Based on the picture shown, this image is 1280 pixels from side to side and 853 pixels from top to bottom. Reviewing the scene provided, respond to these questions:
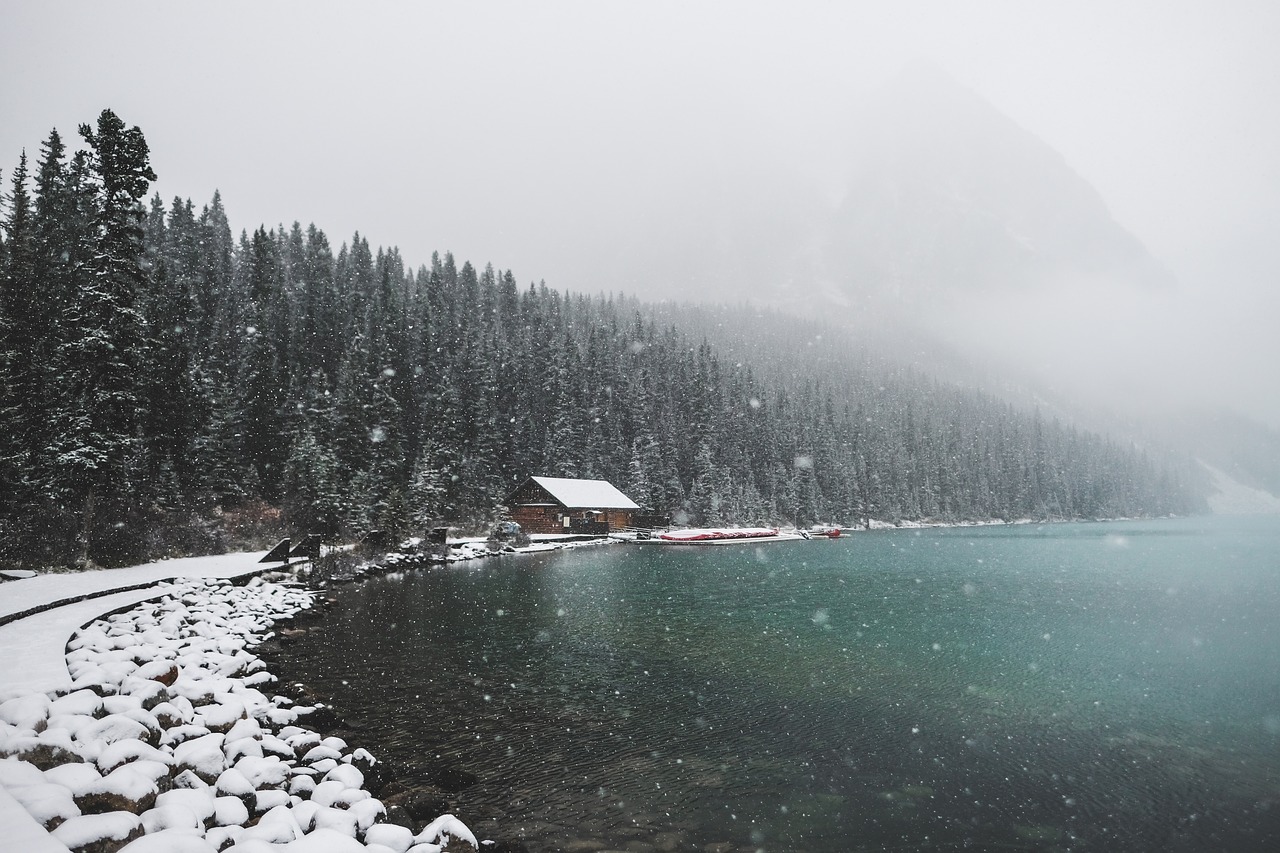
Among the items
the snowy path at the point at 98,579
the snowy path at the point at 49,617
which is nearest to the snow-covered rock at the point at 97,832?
the snowy path at the point at 49,617

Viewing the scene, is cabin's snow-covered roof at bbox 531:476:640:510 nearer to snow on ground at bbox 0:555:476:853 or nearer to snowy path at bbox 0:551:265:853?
snowy path at bbox 0:551:265:853

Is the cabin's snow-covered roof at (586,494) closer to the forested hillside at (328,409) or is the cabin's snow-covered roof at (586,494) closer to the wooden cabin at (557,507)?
the wooden cabin at (557,507)

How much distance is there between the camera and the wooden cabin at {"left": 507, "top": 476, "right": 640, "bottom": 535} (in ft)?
221

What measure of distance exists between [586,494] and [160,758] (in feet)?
207

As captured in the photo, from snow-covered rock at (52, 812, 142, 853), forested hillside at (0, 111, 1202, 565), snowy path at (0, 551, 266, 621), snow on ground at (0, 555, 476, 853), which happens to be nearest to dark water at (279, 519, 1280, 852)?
snow on ground at (0, 555, 476, 853)

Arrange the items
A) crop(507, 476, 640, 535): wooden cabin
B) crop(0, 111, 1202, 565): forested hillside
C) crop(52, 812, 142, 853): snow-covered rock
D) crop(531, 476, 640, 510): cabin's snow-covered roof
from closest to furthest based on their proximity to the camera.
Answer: crop(52, 812, 142, 853): snow-covered rock → crop(0, 111, 1202, 565): forested hillside → crop(507, 476, 640, 535): wooden cabin → crop(531, 476, 640, 510): cabin's snow-covered roof

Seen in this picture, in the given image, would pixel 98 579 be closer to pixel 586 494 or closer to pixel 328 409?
pixel 328 409

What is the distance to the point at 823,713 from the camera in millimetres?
14039

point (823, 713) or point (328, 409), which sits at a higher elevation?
point (328, 409)

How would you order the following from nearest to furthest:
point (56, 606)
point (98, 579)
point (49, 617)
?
1. point (49, 617)
2. point (56, 606)
3. point (98, 579)

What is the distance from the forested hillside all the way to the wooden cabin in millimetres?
3694

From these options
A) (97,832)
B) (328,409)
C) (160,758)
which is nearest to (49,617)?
(160,758)

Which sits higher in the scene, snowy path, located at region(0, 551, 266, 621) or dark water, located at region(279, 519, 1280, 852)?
snowy path, located at region(0, 551, 266, 621)

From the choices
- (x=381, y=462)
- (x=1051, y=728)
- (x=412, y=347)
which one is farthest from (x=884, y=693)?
(x=412, y=347)
